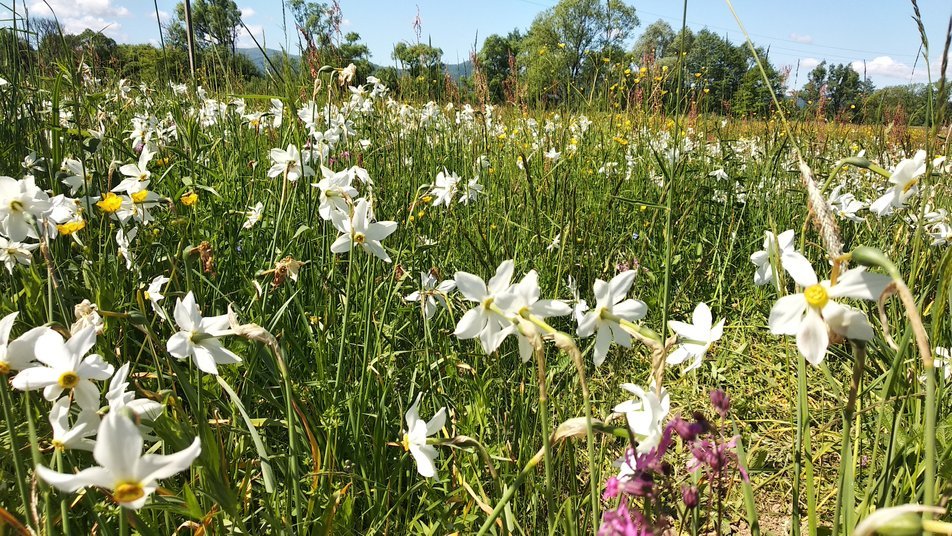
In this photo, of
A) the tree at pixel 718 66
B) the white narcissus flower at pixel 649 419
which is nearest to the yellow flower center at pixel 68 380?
the white narcissus flower at pixel 649 419

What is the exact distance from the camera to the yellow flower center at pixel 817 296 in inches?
27.4

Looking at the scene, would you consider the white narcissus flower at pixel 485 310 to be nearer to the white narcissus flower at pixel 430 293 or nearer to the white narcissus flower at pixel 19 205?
the white narcissus flower at pixel 430 293

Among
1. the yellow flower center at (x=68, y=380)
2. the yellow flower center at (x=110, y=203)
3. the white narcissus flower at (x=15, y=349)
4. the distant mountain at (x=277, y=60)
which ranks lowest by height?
the yellow flower center at (x=68, y=380)

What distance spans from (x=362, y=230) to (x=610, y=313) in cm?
72

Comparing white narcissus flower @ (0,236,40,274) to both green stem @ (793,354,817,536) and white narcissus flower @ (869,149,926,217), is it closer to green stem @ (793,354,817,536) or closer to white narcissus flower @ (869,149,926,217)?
green stem @ (793,354,817,536)

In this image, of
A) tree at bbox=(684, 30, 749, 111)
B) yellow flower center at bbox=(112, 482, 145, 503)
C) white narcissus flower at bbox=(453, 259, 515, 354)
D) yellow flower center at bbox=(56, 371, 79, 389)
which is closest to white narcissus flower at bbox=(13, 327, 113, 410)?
yellow flower center at bbox=(56, 371, 79, 389)

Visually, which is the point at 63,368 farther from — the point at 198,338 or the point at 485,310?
the point at 485,310

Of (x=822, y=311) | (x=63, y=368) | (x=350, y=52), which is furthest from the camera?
(x=350, y=52)

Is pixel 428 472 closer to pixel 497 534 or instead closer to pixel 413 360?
pixel 497 534

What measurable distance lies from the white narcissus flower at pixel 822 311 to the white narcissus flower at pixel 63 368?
0.93 m

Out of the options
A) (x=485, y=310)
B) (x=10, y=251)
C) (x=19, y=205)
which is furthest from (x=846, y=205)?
(x=10, y=251)

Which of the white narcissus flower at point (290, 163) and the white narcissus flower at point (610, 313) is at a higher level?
the white narcissus flower at point (290, 163)

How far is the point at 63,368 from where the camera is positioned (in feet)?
2.60

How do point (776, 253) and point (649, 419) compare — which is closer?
point (649, 419)
